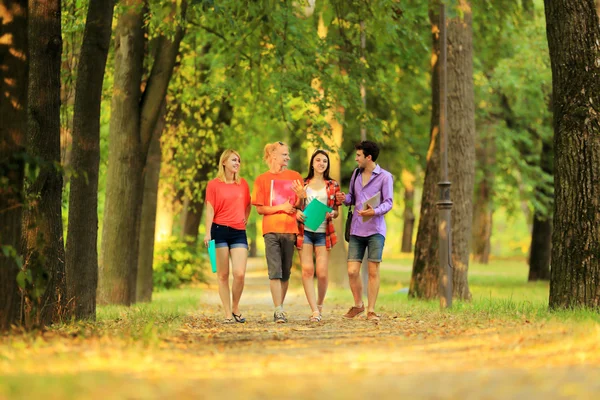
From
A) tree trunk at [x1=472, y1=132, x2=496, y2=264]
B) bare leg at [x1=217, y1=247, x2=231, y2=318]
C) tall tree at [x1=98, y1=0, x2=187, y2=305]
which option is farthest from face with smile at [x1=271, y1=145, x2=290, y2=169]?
tree trunk at [x1=472, y1=132, x2=496, y2=264]

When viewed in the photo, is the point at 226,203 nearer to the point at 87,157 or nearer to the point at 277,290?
the point at 277,290

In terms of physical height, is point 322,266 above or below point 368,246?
below

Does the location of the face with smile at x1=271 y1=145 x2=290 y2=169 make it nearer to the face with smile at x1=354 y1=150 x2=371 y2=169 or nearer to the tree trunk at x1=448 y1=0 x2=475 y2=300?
the face with smile at x1=354 y1=150 x2=371 y2=169

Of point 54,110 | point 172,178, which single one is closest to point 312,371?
point 54,110

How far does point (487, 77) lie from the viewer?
3422 cm

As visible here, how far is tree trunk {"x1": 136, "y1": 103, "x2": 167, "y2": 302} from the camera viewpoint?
21.8m

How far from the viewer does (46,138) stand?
37.1 feet

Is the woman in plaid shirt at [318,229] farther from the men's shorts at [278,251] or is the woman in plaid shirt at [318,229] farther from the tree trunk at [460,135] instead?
the tree trunk at [460,135]

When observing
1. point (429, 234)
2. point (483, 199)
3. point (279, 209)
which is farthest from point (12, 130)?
point (483, 199)

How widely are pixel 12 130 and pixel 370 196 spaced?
5247 millimetres

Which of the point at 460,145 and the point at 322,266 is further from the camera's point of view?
the point at 460,145

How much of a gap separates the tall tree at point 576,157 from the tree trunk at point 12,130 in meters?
6.46

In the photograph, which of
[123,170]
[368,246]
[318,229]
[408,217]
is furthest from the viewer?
[408,217]

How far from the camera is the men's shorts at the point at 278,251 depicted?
42.0 feet
